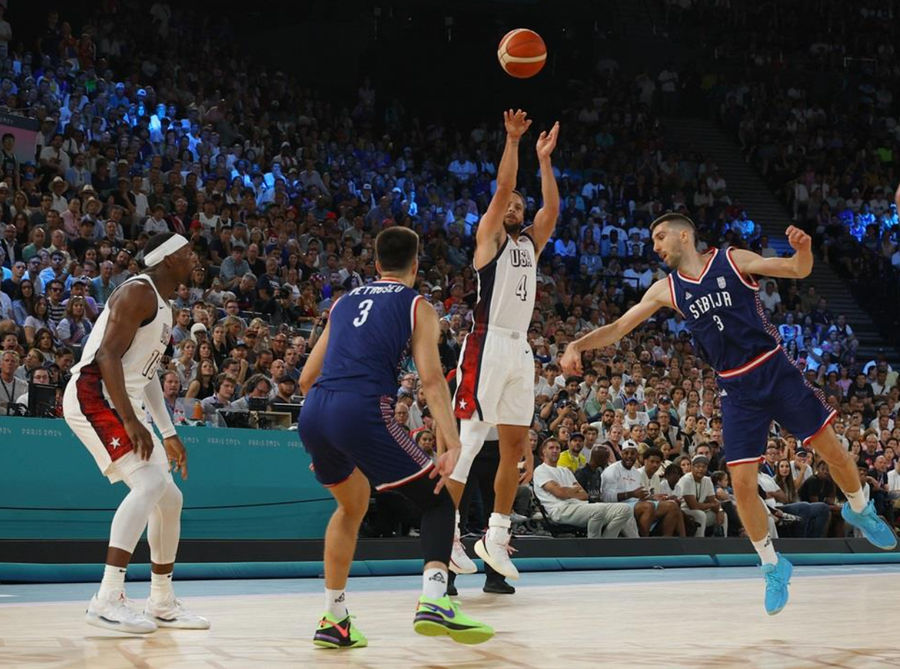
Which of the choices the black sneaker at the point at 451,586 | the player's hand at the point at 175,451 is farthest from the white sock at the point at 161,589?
the black sneaker at the point at 451,586

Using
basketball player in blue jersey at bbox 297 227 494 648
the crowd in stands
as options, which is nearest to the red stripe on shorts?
basketball player in blue jersey at bbox 297 227 494 648

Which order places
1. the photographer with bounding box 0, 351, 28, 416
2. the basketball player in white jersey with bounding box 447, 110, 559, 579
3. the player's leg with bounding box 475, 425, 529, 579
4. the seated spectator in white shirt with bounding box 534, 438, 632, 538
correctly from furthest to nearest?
the seated spectator in white shirt with bounding box 534, 438, 632, 538
the photographer with bounding box 0, 351, 28, 416
the player's leg with bounding box 475, 425, 529, 579
the basketball player in white jersey with bounding box 447, 110, 559, 579

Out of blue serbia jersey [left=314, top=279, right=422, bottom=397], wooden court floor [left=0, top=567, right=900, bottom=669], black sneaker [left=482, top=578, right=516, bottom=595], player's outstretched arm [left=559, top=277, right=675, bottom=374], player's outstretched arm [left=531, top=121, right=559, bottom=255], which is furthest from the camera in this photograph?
black sneaker [left=482, top=578, right=516, bottom=595]

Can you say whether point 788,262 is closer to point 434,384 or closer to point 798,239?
point 798,239

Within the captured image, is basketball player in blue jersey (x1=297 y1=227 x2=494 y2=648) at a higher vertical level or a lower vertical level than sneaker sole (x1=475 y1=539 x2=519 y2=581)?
higher

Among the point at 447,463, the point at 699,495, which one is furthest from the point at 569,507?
the point at 447,463

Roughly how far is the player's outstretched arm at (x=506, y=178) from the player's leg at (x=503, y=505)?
1.29 m

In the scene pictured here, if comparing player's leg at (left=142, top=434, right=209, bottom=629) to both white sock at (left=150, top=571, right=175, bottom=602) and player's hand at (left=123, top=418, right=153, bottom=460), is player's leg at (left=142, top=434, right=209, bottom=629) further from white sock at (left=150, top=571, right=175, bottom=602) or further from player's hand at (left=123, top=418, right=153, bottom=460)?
player's hand at (left=123, top=418, right=153, bottom=460)

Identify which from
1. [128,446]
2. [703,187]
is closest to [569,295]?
[703,187]

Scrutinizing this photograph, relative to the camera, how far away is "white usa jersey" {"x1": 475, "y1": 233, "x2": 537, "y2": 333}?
7930 millimetres

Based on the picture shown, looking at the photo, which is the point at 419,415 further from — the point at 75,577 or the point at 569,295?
the point at 569,295

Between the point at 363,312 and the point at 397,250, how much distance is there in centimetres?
36

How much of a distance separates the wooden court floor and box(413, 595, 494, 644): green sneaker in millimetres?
93

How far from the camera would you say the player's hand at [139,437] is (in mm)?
6047
